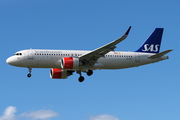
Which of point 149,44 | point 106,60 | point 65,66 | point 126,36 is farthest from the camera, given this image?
point 149,44

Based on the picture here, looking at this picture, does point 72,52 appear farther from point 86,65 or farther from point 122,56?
point 122,56

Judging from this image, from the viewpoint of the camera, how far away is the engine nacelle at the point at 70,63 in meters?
42.6

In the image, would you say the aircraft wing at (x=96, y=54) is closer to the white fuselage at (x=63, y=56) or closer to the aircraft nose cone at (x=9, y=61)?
the white fuselage at (x=63, y=56)

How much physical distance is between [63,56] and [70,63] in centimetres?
228

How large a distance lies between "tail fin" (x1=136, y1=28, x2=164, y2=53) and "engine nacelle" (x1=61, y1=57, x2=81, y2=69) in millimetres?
11478

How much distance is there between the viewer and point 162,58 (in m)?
48.0

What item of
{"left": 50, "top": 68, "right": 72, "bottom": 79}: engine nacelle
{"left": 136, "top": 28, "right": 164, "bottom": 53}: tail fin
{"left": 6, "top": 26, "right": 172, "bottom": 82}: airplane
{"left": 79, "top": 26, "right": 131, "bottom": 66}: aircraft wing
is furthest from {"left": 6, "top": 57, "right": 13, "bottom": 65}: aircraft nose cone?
{"left": 136, "top": 28, "right": 164, "bottom": 53}: tail fin

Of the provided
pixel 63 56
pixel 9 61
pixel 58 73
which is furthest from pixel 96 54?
pixel 9 61

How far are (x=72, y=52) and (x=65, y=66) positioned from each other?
3.39m

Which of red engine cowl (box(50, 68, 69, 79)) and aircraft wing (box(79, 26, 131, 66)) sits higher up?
aircraft wing (box(79, 26, 131, 66))

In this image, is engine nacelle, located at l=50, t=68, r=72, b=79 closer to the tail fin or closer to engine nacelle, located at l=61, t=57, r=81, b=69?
engine nacelle, located at l=61, t=57, r=81, b=69

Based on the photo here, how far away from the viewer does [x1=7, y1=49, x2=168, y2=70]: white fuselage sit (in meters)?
43.4

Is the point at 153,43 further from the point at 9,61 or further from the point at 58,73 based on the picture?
the point at 9,61

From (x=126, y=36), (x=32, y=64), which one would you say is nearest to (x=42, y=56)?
(x=32, y=64)
